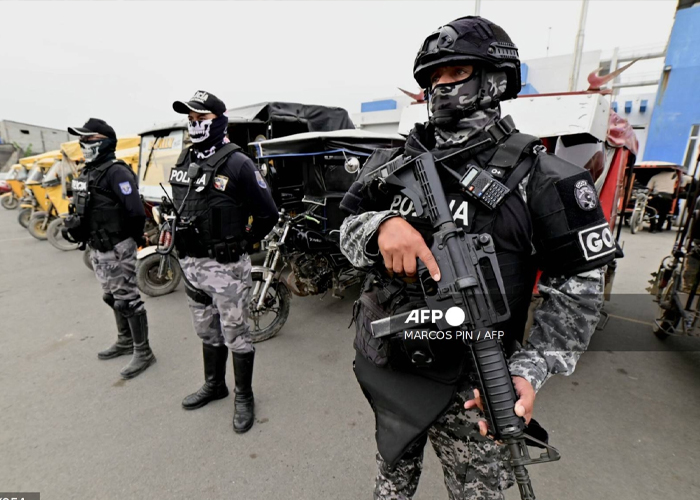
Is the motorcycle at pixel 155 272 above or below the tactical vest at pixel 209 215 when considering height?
below

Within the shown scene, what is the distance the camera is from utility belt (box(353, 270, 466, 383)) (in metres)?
1.09

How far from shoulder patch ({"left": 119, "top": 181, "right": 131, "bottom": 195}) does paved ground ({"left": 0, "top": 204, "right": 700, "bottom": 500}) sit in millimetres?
1571

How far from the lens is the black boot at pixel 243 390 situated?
244cm

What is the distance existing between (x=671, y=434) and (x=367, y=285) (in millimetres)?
2642

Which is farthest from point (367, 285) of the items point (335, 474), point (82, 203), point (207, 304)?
point (82, 203)

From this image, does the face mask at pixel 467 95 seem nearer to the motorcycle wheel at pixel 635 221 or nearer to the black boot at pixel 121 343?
the black boot at pixel 121 343

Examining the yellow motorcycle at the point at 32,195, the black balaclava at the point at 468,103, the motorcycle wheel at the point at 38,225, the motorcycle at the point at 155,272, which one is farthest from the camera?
the yellow motorcycle at the point at 32,195

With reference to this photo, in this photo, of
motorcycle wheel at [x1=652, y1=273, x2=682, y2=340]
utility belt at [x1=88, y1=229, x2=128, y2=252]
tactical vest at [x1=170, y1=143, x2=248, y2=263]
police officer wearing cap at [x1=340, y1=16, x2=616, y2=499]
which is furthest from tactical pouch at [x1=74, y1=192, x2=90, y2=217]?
motorcycle wheel at [x1=652, y1=273, x2=682, y2=340]

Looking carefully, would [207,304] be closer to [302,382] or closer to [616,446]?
[302,382]

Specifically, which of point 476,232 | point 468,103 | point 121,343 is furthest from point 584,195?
point 121,343

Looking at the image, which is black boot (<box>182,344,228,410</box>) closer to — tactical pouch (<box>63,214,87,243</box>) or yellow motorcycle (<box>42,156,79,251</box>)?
tactical pouch (<box>63,214,87,243</box>)

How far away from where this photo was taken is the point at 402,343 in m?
1.13

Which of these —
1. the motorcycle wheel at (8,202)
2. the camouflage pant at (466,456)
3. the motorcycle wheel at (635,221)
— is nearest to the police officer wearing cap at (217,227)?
the camouflage pant at (466,456)

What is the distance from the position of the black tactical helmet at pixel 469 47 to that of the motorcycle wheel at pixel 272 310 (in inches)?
112
